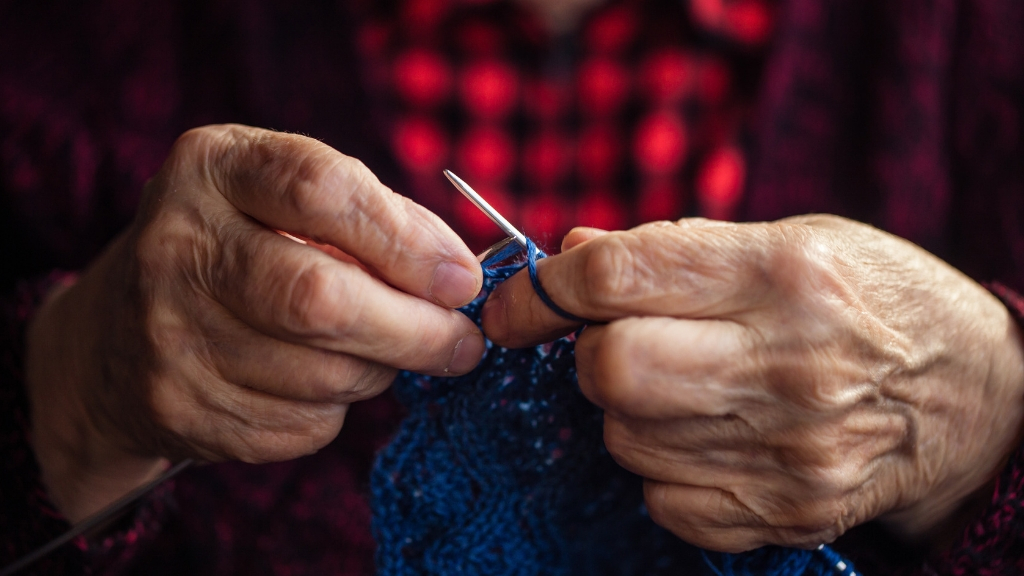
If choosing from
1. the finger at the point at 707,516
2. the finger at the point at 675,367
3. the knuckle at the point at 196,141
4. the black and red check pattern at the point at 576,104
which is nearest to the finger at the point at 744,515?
the finger at the point at 707,516

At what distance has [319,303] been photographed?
2.00ft

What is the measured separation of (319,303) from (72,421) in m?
0.58

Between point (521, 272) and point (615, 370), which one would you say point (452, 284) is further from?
point (615, 370)

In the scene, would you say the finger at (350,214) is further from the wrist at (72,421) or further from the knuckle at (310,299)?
the wrist at (72,421)

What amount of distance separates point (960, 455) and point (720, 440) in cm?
40

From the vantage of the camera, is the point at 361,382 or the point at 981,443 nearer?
the point at 361,382

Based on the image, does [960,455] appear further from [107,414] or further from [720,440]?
[107,414]

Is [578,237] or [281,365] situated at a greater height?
[578,237]

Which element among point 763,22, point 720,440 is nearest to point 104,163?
point 720,440

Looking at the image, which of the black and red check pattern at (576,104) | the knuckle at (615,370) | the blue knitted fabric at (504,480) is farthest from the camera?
the black and red check pattern at (576,104)

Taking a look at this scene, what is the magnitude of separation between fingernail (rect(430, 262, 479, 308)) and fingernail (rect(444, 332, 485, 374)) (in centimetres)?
6

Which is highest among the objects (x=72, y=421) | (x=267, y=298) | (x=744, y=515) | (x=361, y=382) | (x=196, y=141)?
(x=196, y=141)

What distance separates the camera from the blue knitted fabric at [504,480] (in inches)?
32.2

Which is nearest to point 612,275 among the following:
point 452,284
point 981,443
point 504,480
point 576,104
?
point 452,284
